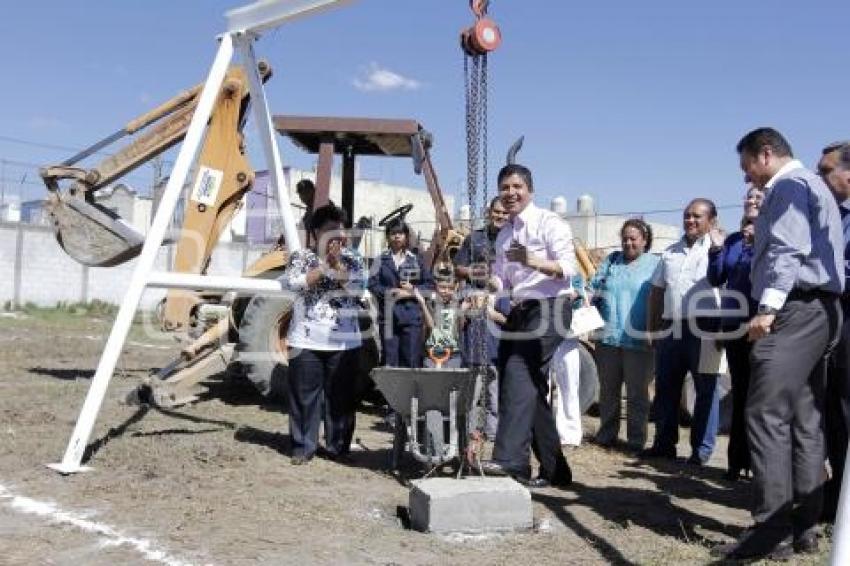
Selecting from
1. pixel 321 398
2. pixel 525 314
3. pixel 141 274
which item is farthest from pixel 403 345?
pixel 141 274

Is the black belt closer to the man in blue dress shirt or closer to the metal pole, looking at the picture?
the man in blue dress shirt

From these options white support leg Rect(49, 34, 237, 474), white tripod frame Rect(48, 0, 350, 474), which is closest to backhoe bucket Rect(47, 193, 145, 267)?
white tripod frame Rect(48, 0, 350, 474)

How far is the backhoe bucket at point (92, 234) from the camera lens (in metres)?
8.60

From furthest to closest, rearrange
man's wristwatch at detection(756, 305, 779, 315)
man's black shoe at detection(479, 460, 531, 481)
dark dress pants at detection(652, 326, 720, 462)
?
dark dress pants at detection(652, 326, 720, 462) → man's black shoe at detection(479, 460, 531, 481) → man's wristwatch at detection(756, 305, 779, 315)

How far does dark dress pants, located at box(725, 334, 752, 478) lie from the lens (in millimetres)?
5879

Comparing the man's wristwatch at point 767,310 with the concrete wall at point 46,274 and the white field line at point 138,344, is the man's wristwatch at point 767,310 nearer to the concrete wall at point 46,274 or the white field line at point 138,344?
the white field line at point 138,344

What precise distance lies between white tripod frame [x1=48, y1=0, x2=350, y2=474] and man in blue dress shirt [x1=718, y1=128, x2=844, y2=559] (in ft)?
9.08

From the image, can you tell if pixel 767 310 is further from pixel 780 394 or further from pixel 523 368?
pixel 523 368

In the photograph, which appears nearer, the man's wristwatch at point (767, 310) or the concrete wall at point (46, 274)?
the man's wristwatch at point (767, 310)

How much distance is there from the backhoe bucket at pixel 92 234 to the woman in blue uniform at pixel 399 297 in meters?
2.65

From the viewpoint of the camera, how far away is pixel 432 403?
17.5 feet

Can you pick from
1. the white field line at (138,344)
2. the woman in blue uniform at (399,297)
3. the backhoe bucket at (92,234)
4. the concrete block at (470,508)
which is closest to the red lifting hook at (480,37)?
the concrete block at (470,508)

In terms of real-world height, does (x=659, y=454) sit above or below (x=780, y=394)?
below

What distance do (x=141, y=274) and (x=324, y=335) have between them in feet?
4.25
